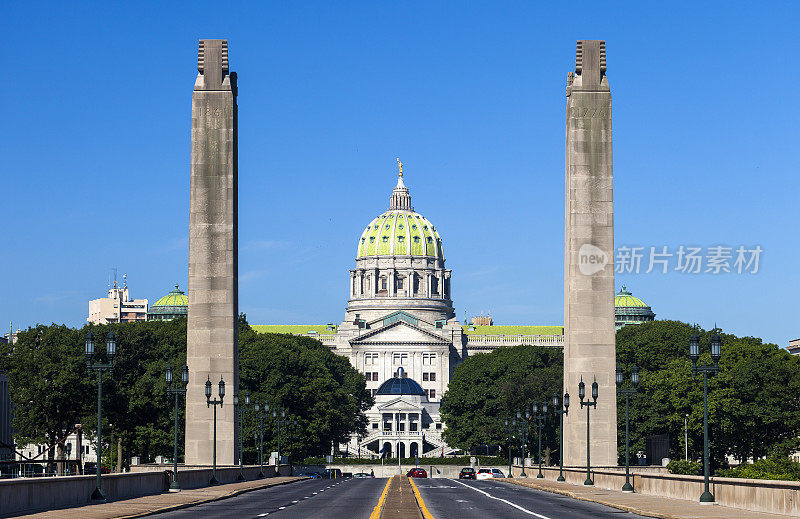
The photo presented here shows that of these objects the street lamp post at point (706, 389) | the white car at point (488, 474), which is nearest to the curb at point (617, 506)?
the street lamp post at point (706, 389)

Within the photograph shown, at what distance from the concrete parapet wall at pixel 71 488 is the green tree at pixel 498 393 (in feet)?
276

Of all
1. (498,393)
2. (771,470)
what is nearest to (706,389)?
(771,470)

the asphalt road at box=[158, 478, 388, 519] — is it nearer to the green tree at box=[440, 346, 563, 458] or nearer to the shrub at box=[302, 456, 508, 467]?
the green tree at box=[440, 346, 563, 458]

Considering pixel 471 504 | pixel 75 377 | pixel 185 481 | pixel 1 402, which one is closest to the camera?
pixel 471 504

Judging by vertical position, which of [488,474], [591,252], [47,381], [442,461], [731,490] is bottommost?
[442,461]

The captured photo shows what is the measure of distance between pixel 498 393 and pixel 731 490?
119 m

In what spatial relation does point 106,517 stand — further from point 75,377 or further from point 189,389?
point 75,377

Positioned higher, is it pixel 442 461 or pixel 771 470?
pixel 771 470

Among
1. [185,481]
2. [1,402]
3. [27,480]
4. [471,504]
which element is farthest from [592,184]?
[1,402]

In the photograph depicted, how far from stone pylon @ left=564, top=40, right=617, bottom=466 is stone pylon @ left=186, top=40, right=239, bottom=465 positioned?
20533 mm

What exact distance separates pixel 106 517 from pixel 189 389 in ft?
150

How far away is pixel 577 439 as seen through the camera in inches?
3125

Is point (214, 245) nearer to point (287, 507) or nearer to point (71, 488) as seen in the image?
point (287, 507)

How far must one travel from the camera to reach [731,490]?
40188 millimetres
